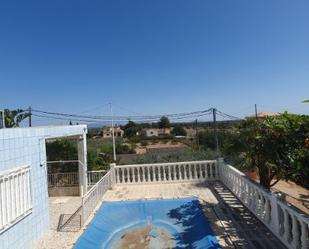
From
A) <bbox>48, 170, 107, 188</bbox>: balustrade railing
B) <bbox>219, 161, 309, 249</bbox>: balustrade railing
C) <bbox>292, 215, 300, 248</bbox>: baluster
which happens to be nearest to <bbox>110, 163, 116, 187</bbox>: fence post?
<bbox>48, 170, 107, 188</bbox>: balustrade railing

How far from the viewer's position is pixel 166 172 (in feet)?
50.4

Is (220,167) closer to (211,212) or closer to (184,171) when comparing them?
(184,171)

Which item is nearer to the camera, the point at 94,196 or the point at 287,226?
the point at 287,226

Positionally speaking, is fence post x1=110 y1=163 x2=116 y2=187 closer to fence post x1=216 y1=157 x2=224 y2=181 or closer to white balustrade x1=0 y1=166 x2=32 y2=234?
fence post x1=216 y1=157 x2=224 y2=181

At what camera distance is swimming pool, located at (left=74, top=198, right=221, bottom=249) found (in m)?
8.70

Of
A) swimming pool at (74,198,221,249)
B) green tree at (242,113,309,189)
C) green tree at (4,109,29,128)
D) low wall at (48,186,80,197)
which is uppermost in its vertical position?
green tree at (4,109,29,128)

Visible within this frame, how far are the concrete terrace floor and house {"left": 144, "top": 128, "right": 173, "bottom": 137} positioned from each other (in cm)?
6258

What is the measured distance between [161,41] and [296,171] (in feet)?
52.9

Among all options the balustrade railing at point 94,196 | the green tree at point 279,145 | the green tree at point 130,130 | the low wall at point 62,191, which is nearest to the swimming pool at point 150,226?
the balustrade railing at point 94,196

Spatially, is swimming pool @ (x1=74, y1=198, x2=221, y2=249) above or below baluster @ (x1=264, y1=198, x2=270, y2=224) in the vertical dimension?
below

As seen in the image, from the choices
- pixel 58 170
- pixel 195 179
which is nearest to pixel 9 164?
pixel 58 170

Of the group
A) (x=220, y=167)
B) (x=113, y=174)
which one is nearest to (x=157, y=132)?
(x=113, y=174)

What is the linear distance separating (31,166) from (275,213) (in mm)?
6396

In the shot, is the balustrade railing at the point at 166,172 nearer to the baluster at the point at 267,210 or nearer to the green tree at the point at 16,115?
the baluster at the point at 267,210
